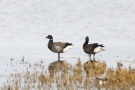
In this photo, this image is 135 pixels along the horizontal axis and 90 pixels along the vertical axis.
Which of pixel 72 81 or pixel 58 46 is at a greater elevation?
pixel 58 46

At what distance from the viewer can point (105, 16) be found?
49.3 metres

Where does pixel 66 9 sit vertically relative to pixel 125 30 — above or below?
above

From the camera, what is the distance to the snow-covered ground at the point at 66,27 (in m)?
25.7

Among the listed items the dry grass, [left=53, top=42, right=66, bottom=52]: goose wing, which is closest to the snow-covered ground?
[left=53, top=42, right=66, bottom=52]: goose wing

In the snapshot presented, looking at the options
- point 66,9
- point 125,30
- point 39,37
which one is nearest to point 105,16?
point 66,9

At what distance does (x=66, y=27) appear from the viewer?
39.8m

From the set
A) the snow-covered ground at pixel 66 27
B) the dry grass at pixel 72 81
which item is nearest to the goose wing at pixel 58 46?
the snow-covered ground at pixel 66 27

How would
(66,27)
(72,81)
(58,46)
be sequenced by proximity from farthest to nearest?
(66,27) < (58,46) < (72,81)

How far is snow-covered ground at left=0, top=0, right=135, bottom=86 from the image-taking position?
84.2ft

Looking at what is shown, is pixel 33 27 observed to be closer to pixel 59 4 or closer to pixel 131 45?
pixel 131 45

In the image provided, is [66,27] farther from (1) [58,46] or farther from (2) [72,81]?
(2) [72,81]

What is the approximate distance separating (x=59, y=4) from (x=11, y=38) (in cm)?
2851

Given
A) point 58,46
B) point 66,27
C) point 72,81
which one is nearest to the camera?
point 72,81

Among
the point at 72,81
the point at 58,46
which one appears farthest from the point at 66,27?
the point at 72,81
